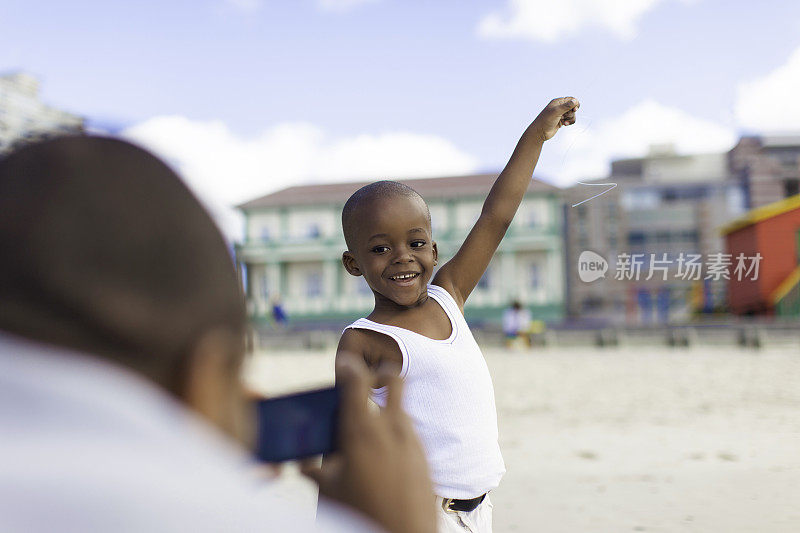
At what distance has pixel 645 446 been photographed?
6.60 meters

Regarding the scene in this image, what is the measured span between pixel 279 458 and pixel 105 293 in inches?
7.1

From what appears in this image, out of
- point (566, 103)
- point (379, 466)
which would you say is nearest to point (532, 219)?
point (566, 103)

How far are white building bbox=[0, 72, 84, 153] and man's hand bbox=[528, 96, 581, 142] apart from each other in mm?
1312

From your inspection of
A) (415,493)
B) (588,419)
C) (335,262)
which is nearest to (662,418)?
(588,419)

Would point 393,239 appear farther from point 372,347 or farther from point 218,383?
point 218,383

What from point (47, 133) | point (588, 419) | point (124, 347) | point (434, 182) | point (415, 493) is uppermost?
point (434, 182)

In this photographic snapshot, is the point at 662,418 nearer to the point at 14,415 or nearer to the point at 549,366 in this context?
the point at 549,366

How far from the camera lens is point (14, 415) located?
1.41ft

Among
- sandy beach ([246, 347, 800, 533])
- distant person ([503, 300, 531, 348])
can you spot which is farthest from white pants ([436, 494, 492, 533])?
distant person ([503, 300, 531, 348])

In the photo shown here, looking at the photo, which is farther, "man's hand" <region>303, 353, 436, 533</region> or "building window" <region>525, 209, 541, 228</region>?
"building window" <region>525, 209, 541, 228</region>

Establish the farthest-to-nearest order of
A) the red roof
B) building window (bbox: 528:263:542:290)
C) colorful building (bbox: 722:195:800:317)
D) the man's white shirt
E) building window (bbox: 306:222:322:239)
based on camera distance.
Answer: building window (bbox: 306:222:322:239), building window (bbox: 528:263:542:290), the red roof, colorful building (bbox: 722:195:800:317), the man's white shirt

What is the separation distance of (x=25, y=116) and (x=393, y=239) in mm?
991

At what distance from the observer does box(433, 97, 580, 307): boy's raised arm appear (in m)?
1.89

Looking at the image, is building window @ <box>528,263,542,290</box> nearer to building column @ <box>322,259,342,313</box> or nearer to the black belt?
building column @ <box>322,259,342,313</box>
